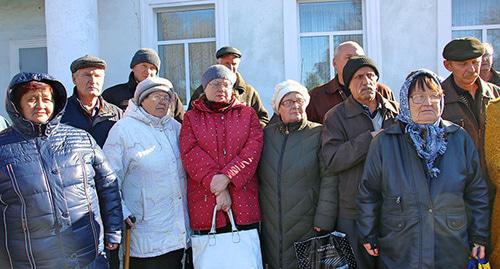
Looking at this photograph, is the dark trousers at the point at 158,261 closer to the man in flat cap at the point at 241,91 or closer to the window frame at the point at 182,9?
the man in flat cap at the point at 241,91

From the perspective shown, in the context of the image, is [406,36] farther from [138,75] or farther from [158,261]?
[158,261]

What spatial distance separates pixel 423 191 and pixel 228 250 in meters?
1.32

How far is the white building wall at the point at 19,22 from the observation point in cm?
782

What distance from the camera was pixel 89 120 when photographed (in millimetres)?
3711

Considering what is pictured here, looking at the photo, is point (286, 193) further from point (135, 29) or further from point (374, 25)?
point (135, 29)

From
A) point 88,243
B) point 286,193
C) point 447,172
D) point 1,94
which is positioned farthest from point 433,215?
point 1,94

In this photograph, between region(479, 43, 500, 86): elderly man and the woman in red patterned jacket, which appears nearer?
the woman in red patterned jacket

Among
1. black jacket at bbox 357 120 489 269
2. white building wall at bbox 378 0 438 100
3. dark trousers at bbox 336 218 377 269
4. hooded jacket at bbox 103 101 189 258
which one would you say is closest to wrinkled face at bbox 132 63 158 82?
hooded jacket at bbox 103 101 189 258

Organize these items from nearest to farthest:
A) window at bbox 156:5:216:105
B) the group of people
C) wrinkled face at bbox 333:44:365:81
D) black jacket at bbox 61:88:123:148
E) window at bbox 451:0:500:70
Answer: the group of people < black jacket at bbox 61:88:123:148 < wrinkled face at bbox 333:44:365:81 < window at bbox 451:0:500:70 < window at bbox 156:5:216:105

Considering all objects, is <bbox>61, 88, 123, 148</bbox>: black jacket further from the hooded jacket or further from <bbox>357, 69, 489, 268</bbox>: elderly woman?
<bbox>357, 69, 489, 268</bbox>: elderly woman

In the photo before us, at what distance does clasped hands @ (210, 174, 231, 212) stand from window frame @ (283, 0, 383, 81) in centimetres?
351

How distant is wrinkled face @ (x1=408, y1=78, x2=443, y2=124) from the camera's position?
2.76 meters

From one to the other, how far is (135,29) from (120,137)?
3.97 m

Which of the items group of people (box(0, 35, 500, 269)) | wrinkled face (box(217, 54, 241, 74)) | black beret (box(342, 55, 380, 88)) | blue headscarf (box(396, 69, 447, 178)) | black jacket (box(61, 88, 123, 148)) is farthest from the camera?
wrinkled face (box(217, 54, 241, 74))
